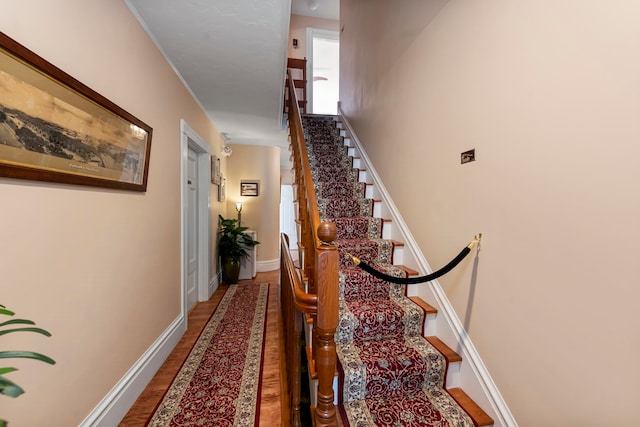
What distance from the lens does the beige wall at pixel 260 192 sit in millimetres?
4727

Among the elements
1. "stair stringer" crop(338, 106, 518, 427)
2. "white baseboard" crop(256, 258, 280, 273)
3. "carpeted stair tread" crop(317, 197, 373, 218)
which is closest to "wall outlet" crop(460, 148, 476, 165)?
"stair stringer" crop(338, 106, 518, 427)

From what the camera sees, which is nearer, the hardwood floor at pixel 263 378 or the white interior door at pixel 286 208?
the hardwood floor at pixel 263 378

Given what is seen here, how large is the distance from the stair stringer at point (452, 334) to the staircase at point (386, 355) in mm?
46

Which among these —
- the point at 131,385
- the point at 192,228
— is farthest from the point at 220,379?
the point at 192,228

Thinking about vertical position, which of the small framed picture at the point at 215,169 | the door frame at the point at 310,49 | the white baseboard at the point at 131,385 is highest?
the door frame at the point at 310,49

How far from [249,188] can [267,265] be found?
1569 mm

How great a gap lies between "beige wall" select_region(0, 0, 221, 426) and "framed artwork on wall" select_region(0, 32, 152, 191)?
0.08m

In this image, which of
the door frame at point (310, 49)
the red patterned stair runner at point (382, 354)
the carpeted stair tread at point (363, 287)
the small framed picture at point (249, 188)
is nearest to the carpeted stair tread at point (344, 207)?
the red patterned stair runner at point (382, 354)

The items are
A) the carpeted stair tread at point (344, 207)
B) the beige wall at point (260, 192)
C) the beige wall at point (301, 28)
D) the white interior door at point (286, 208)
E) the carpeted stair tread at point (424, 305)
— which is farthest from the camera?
the white interior door at point (286, 208)

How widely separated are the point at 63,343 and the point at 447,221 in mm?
2196

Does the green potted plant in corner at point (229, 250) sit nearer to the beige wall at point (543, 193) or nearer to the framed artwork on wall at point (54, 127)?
the framed artwork on wall at point (54, 127)

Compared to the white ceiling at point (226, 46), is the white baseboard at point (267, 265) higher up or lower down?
lower down

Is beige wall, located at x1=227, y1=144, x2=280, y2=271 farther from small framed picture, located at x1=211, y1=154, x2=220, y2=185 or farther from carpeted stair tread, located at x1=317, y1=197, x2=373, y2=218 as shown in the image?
carpeted stair tread, located at x1=317, y1=197, x2=373, y2=218

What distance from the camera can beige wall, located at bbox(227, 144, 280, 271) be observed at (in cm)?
473
